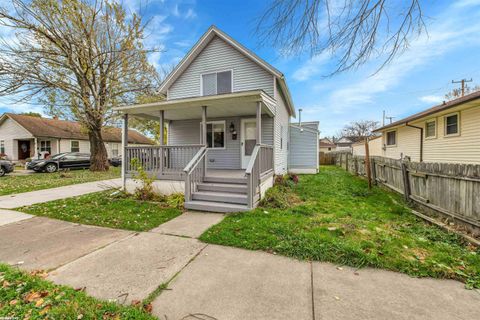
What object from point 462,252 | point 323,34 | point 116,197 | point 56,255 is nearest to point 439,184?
point 462,252

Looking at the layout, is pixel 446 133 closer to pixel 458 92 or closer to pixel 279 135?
pixel 279 135

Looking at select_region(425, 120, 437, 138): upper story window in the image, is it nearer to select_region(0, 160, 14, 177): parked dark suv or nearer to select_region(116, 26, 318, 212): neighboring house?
select_region(116, 26, 318, 212): neighboring house

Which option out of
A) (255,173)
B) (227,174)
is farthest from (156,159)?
(255,173)

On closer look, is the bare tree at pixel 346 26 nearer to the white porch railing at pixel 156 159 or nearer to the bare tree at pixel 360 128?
the white porch railing at pixel 156 159

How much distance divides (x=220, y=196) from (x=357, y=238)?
334 centimetres

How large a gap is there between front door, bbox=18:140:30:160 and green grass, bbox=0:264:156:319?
93.5 feet

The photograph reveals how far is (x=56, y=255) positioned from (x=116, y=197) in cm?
Result: 414

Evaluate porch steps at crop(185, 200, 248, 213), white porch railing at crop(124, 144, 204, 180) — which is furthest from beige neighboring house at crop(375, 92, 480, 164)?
white porch railing at crop(124, 144, 204, 180)

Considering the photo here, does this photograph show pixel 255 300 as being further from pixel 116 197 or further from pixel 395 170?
pixel 395 170

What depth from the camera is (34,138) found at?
66.3 feet

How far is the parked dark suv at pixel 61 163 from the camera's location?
14547 mm

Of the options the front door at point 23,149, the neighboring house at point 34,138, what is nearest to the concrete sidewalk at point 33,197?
the neighboring house at point 34,138

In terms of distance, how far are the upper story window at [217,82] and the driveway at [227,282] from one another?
7.56 metres

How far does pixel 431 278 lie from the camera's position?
261 cm
